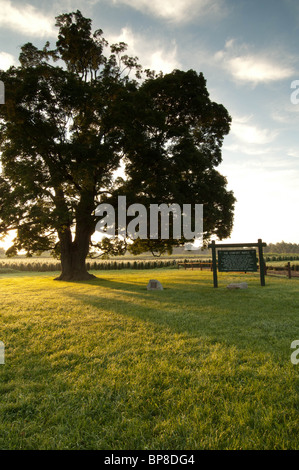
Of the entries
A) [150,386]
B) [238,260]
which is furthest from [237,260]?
[150,386]

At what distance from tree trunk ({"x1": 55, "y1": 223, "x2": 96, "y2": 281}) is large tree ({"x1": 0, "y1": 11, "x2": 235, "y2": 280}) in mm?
99

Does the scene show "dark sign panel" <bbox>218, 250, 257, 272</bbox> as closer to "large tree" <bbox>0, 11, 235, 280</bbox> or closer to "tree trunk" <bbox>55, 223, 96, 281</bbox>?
"large tree" <bbox>0, 11, 235, 280</bbox>

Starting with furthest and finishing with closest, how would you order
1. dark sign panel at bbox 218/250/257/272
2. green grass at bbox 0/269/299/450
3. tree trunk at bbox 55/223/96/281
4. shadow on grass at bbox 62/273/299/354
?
tree trunk at bbox 55/223/96/281
dark sign panel at bbox 218/250/257/272
shadow on grass at bbox 62/273/299/354
green grass at bbox 0/269/299/450

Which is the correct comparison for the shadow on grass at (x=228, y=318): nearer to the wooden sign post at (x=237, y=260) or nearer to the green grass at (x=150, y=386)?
the green grass at (x=150, y=386)

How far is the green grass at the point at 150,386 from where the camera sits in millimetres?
2379

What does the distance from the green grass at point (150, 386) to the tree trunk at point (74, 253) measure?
637 inches

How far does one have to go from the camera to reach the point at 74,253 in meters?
22.6

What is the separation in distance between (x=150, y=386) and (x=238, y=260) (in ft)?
40.4

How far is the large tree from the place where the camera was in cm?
1656

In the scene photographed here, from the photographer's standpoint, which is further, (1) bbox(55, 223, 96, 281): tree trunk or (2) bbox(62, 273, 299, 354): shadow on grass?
(1) bbox(55, 223, 96, 281): tree trunk

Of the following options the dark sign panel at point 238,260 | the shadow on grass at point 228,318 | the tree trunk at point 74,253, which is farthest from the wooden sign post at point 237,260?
the tree trunk at point 74,253

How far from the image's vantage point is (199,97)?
745 inches

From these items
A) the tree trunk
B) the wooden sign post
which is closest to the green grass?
the wooden sign post

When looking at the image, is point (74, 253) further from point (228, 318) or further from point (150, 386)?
point (150, 386)
